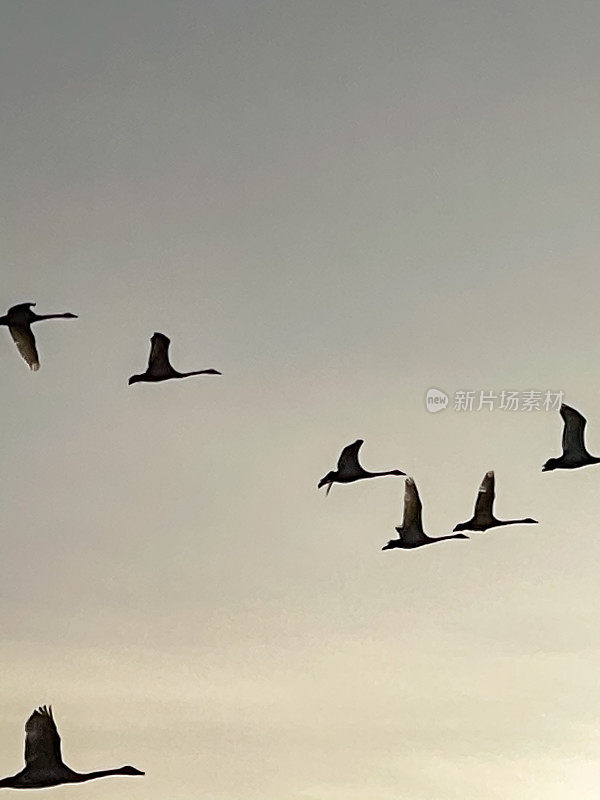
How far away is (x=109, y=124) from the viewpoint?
352 cm

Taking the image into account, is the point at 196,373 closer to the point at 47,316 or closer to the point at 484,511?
the point at 47,316

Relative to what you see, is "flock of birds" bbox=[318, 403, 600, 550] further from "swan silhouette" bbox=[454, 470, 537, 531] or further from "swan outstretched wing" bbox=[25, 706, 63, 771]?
"swan outstretched wing" bbox=[25, 706, 63, 771]

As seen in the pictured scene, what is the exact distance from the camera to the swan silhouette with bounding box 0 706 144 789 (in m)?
3.15

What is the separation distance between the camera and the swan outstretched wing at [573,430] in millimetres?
3414

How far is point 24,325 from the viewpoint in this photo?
3377 millimetres

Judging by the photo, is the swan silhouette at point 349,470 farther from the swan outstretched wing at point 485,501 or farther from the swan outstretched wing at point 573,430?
the swan outstretched wing at point 573,430

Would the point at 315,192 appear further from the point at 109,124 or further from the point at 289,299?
the point at 109,124

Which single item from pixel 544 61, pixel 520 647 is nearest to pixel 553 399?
pixel 520 647

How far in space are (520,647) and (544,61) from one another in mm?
1311

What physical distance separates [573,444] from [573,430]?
0.03 meters

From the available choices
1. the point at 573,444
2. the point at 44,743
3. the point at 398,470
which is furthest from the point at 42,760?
the point at 573,444

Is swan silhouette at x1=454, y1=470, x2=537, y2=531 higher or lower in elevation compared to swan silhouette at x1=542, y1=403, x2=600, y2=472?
lower

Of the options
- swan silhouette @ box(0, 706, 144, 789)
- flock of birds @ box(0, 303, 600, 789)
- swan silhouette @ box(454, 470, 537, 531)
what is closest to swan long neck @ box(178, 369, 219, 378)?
flock of birds @ box(0, 303, 600, 789)

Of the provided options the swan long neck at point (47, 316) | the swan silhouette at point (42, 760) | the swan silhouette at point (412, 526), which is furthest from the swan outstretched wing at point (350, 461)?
the swan silhouette at point (42, 760)
